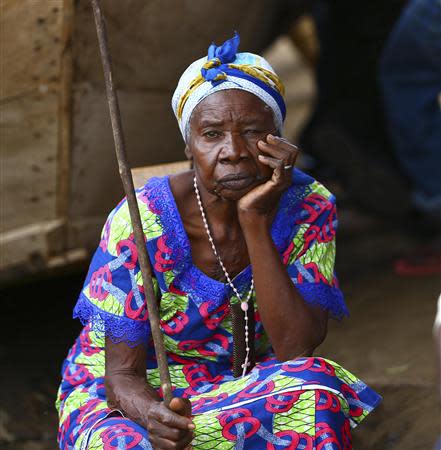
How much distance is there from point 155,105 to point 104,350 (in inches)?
71.7

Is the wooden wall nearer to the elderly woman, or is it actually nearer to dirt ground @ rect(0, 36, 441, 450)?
dirt ground @ rect(0, 36, 441, 450)

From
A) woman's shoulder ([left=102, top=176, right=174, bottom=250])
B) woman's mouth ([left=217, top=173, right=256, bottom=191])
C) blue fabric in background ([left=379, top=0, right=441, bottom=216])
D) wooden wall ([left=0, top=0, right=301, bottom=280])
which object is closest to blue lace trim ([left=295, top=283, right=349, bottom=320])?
woman's mouth ([left=217, top=173, right=256, bottom=191])

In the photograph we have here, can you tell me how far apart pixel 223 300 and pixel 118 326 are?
0.36m

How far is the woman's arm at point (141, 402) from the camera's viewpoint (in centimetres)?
231

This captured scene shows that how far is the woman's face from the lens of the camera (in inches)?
104

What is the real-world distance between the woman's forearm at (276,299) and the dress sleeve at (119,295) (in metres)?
0.35

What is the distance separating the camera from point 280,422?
2547 mm

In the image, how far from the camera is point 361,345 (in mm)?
4395

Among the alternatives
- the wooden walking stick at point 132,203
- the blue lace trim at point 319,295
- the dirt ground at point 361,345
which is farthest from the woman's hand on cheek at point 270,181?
the dirt ground at point 361,345

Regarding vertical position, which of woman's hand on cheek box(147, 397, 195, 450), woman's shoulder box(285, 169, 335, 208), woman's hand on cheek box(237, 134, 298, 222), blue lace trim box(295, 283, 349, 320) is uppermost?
woman's hand on cheek box(237, 134, 298, 222)

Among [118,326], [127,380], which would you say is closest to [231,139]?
[118,326]

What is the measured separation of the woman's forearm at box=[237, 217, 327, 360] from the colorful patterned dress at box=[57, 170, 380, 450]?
0.09 m

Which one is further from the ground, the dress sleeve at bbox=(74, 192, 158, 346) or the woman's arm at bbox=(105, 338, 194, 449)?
the dress sleeve at bbox=(74, 192, 158, 346)

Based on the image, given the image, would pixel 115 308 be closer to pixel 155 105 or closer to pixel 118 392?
pixel 118 392
